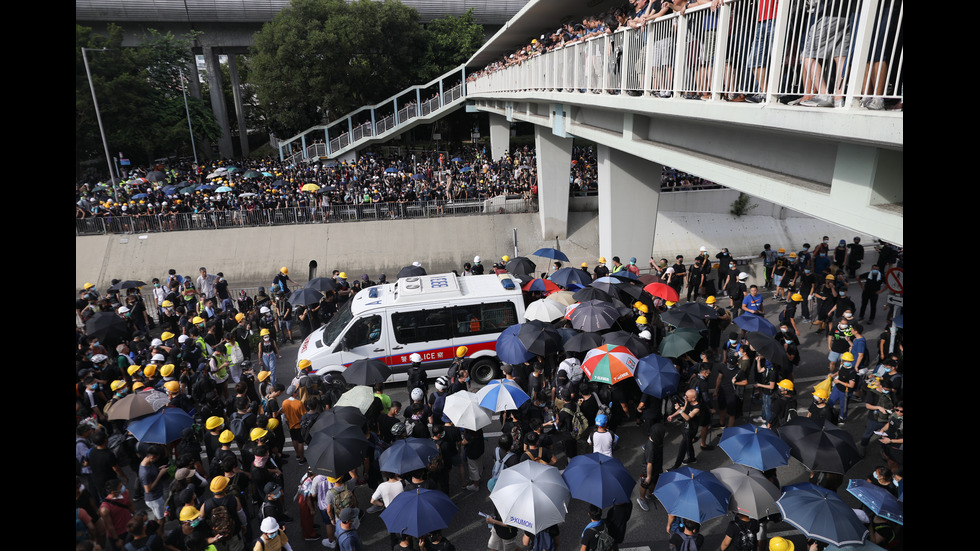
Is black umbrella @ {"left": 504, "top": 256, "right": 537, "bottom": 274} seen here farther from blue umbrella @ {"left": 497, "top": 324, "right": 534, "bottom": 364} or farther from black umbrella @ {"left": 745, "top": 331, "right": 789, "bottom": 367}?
black umbrella @ {"left": 745, "top": 331, "right": 789, "bottom": 367}

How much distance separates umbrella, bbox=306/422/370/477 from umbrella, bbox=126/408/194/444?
6.49 ft

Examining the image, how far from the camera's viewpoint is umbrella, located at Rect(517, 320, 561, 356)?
905 centimetres

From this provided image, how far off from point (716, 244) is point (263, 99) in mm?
30426

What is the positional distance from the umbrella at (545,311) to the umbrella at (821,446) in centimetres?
456

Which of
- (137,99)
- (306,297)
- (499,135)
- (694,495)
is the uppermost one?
(137,99)

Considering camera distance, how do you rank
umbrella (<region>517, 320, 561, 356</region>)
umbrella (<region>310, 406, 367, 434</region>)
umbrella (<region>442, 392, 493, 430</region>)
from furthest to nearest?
umbrella (<region>517, 320, 561, 356</region>) → umbrella (<region>442, 392, 493, 430</region>) → umbrella (<region>310, 406, 367, 434</region>)

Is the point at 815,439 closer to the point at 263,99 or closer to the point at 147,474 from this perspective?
the point at 147,474

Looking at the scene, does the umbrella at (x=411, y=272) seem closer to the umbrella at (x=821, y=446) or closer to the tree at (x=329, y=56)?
the umbrella at (x=821, y=446)

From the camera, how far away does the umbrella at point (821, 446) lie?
6160 mm

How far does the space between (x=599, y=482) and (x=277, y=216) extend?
63.0 feet

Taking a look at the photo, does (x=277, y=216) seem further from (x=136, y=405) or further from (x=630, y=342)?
(x=630, y=342)

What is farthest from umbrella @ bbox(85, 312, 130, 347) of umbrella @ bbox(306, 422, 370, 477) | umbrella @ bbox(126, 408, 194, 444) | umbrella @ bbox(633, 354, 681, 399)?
umbrella @ bbox(633, 354, 681, 399)

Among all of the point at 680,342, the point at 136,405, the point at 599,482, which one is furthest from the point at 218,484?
the point at 680,342

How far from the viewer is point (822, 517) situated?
5059 mm
